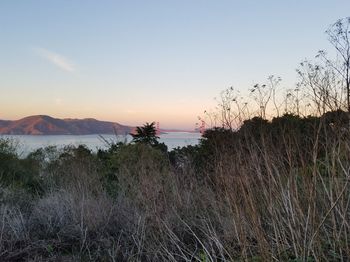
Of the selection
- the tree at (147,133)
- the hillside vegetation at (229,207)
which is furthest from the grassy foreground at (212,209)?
the tree at (147,133)

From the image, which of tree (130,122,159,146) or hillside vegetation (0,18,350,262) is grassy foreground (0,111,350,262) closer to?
hillside vegetation (0,18,350,262)

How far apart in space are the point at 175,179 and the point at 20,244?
8.24 ft

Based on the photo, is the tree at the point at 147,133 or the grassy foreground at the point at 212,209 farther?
the tree at the point at 147,133

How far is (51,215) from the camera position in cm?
700

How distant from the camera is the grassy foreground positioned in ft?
10.4

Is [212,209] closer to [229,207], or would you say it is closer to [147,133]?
[229,207]

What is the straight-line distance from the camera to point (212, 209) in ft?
17.2

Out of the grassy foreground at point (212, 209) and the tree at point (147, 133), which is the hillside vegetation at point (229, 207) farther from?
the tree at point (147, 133)

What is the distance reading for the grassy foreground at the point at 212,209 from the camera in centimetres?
317

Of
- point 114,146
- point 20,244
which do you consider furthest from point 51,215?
point 114,146

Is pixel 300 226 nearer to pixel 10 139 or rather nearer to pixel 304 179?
pixel 304 179

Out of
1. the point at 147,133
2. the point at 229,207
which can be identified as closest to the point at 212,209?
the point at 229,207

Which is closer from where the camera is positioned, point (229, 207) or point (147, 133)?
point (229, 207)

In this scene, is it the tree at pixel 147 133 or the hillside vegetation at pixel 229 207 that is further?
the tree at pixel 147 133
